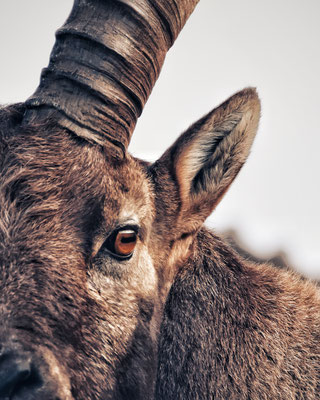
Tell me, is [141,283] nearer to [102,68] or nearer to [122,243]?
[122,243]

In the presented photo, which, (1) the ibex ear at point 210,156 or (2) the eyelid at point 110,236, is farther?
(1) the ibex ear at point 210,156

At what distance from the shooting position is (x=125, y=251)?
3.78 metres

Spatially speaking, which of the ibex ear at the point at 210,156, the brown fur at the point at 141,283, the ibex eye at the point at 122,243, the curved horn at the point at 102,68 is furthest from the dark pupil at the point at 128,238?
the curved horn at the point at 102,68

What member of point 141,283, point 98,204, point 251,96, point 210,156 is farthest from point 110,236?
point 251,96

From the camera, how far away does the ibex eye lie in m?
3.70

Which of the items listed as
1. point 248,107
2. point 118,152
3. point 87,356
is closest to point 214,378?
point 87,356

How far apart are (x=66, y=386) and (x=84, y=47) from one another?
2.71 m

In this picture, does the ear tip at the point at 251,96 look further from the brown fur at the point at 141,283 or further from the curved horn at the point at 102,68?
the curved horn at the point at 102,68

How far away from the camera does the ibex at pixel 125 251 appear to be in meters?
3.27

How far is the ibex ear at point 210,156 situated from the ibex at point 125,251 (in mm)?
11

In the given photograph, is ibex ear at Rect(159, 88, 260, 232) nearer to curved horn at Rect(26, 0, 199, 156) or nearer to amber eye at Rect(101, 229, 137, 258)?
curved horn at Rect(26, 0, 199, 156)

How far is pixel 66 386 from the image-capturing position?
3088 millimetres

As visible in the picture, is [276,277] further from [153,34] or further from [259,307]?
[153,34]

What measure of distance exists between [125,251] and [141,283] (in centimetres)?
33
